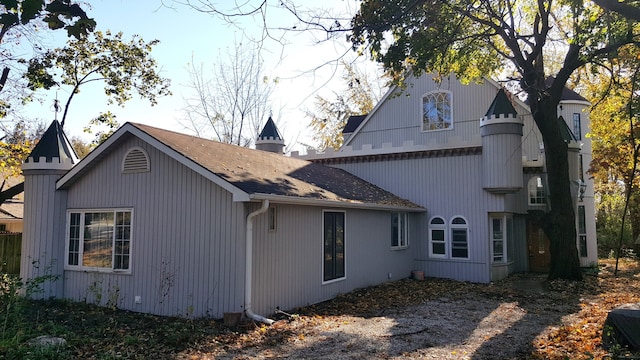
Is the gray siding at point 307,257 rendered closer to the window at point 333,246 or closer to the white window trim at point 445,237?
the window at point 333,246

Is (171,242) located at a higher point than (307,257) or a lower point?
higher

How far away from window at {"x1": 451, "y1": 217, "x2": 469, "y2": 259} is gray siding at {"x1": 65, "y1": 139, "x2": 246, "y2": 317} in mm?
9069

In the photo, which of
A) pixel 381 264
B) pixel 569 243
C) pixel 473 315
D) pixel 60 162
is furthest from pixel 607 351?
pixel 60 162

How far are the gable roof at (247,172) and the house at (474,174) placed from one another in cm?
235

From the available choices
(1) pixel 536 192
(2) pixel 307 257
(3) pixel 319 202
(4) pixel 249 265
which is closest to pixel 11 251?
(2) pixel 307 257

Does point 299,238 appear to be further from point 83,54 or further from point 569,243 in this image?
point 83,54

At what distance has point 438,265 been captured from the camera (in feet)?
51.7

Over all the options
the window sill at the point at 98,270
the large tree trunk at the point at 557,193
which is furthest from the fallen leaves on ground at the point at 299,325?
the large tree trunk at the point at 557,193

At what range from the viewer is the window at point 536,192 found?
1727cm

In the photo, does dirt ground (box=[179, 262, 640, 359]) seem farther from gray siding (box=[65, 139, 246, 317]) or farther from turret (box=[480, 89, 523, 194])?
turret (box=[480, 89, 523, 194])

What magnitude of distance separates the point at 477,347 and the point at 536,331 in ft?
5.93

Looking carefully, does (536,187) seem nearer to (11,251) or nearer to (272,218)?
(272,218)

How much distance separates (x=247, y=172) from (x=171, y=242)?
2.21 metres

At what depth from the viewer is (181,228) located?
31.6 ft
